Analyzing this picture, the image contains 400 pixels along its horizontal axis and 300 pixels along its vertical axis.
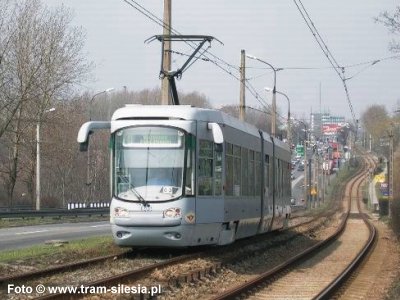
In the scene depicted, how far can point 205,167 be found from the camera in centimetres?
1652

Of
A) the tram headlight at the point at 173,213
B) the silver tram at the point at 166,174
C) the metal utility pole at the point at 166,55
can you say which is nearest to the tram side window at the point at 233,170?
the silver tram at the point at 166,174

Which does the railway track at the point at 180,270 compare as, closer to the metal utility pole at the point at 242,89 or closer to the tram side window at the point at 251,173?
the tram side window at the point at 251,173

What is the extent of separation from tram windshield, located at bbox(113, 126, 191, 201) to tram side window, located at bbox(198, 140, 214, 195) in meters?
0.46

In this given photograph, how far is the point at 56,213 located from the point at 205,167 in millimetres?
31888

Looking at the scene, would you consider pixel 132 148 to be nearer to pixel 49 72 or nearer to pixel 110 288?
pixel 110 288

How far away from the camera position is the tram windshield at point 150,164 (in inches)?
622

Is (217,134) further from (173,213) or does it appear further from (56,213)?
(56,213)

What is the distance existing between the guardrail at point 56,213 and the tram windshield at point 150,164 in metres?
28.3

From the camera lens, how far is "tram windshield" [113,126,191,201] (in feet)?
51.8

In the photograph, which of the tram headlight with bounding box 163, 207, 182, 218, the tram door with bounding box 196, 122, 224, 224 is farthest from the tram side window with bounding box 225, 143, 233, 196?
the tram headlight with bounding box 163, 207, 182, 218

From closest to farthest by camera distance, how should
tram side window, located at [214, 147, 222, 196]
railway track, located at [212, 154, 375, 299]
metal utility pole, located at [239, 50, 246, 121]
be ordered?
railway track, located at [212, 154, 375, 299]
tram side window, located at [214, 147, 222, 196]
metal utility pole, located at [239, 50, 246, 121]

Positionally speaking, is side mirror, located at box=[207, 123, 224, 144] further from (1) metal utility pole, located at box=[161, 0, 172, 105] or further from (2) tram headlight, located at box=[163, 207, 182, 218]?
(1) metal utility pole, located at box=[161, 0, 172, 105]

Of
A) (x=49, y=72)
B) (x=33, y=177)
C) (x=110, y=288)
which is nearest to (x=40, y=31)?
(x=49, y=72)

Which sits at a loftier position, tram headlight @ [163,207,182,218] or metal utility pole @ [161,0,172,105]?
metal utility pole @ [161,0,172,105]
